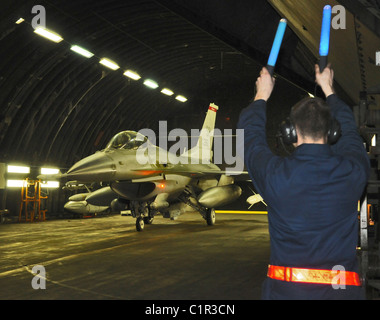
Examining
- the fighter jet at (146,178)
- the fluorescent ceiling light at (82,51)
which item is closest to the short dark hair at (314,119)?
the fighter jet at (146,178)

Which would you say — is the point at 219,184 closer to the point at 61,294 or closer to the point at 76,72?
the point at 76,72

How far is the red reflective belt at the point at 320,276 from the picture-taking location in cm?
205

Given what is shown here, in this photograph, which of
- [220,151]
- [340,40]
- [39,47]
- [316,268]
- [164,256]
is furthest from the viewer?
[220,151]

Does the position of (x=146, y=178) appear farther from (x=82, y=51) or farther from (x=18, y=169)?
(x=18, y=169)

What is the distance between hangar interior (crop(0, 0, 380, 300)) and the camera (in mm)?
5904

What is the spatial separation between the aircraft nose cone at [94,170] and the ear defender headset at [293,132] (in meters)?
10.7

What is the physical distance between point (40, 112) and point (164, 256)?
11.3 metres

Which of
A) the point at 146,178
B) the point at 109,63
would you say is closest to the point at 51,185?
the point at 109,63

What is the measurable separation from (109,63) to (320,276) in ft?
59.6

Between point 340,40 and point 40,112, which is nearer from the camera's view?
point 340,40

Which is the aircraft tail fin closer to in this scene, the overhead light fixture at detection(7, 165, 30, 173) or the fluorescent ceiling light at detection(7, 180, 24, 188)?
the overhead light fixture at detection(7, 165, 30, 173)

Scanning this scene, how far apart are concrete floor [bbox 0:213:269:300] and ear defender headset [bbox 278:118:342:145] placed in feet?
13.2
